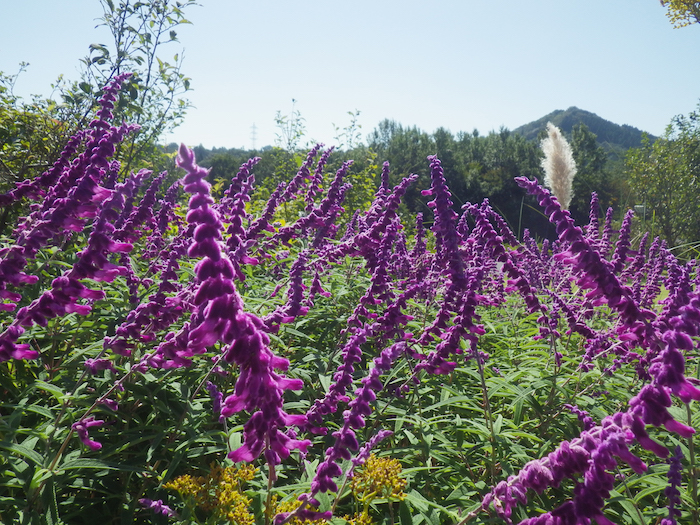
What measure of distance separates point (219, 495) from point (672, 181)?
29454 millimetres

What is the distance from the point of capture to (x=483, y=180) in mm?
73438

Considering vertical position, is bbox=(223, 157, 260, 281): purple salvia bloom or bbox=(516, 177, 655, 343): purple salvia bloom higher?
bbox=(223, 157, 260, 281): purple salvia bloom

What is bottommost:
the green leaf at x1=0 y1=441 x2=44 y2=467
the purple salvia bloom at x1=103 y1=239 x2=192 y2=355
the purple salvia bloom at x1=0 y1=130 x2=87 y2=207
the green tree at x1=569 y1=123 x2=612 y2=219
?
the green leaf at x1=0 y1=441 x2=44 y2=467

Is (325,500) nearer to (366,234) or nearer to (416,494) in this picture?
(416,494)

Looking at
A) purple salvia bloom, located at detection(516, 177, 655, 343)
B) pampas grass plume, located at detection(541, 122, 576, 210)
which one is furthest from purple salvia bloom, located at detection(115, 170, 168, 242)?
pampas grass plume, located at detection(541, 122, 576, 210)

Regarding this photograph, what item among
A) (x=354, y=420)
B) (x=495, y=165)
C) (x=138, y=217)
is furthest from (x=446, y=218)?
(x=495, y=165)

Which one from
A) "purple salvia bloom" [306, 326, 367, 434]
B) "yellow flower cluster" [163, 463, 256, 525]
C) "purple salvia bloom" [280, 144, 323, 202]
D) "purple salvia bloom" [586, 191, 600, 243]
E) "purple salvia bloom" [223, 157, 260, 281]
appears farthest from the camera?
"purple salvia bloom" [280, 144, 323, 202]

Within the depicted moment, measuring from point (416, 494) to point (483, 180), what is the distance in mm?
75949

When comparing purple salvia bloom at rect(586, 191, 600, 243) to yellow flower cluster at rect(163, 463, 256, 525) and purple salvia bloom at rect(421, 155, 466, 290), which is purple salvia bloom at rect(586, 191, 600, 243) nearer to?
purple salvia bloom at rect(421, 155, 466, 290)

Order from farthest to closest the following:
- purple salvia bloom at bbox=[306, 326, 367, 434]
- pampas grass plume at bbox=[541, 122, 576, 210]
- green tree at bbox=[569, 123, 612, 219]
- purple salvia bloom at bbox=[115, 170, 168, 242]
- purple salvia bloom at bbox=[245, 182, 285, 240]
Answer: green tree at bbox=[569, 123, 612, 219] < pampas grass plume at bbox=[541, 122, 576, 210] < purple salvia bloom at bbox=[245, 182, 285, 240] < purple salvia bloom at bbox=[115, 170, 168, 242] < purple salvia bloom at bbox=[306, 326, 367, 434]

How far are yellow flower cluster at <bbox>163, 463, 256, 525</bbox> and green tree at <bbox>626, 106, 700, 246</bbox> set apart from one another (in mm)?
22679

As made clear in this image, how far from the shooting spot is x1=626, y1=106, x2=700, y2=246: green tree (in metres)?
21.4

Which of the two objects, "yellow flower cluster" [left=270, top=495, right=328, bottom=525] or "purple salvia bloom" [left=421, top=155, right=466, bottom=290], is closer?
"yellow flower cluster" [left=270, top=495, right=328, bottom=525]

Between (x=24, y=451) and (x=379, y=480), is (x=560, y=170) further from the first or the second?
(x=24, y=451)
